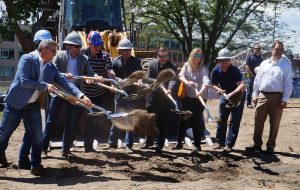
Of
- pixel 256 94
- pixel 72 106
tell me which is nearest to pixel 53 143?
pixel 72 106

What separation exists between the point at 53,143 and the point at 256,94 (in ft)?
13.5

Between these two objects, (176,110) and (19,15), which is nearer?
(176,110)

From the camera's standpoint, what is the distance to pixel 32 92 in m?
7.29

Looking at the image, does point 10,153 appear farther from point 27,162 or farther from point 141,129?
point 141,129

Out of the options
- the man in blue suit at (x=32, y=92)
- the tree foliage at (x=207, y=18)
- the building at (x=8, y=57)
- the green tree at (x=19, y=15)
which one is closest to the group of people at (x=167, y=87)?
the man in blue suit at (x=32, y=92)

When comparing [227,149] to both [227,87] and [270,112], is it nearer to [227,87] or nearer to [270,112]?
[270,112]

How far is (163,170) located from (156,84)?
1.71 m

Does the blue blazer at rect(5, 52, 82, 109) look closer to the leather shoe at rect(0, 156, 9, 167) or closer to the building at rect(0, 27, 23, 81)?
the leather shoe at rect(0, 156, 9, 167)

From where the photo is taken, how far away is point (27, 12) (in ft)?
88.1

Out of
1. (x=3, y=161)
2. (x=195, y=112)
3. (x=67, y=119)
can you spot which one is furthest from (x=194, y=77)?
(x=3, y=161)

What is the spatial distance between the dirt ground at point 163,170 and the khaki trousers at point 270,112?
34 centimetres

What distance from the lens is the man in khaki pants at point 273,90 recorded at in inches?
374

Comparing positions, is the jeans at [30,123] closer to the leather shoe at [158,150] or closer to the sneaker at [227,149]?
the leather shoe at [158,150]

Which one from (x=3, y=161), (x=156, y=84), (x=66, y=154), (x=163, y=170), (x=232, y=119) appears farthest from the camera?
(x=232, y=119)
